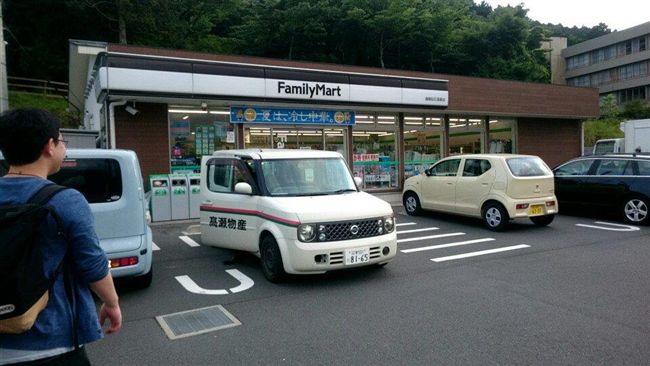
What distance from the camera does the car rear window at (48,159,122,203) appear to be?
527 centimetres

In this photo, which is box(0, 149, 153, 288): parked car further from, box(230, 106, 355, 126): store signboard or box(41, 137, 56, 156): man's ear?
box(230, 106, 355, 126): store signboard

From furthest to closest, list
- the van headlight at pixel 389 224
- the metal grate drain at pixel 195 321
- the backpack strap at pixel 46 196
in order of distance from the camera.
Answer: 1. the van headlight at pixel 389 224
2. the metal grate drain at pixel 195 321
3. the backpack strap at pixel 46 196

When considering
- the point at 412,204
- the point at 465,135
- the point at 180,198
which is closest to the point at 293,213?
the point at 180,198

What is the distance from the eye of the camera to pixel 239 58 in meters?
12.9

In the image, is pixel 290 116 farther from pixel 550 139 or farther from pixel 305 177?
pixel 550 139

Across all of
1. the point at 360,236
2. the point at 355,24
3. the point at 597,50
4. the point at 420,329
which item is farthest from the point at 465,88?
the point at 597,50

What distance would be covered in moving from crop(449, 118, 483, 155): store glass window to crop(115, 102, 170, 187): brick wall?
10823 millimetres

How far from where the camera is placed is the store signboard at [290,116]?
1344cm

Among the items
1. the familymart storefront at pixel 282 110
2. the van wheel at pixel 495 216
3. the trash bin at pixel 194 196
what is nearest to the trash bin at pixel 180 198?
the trash bin at pixel 194 196

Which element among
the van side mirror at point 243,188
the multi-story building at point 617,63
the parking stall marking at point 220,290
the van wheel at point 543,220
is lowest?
the parking stall marking at point 220,290

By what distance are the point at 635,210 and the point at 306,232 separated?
8.76 metres

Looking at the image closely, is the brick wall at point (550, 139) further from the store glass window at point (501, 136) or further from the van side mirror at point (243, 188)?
the van side mirror at point (243, 188)

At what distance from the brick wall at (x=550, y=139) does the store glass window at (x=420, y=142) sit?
4129mm

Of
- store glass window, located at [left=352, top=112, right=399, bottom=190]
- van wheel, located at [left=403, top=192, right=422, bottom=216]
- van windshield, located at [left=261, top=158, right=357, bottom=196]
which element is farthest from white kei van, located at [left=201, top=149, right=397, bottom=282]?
store glass window, located at [left=352, top=112, right=399, bottom=190]
